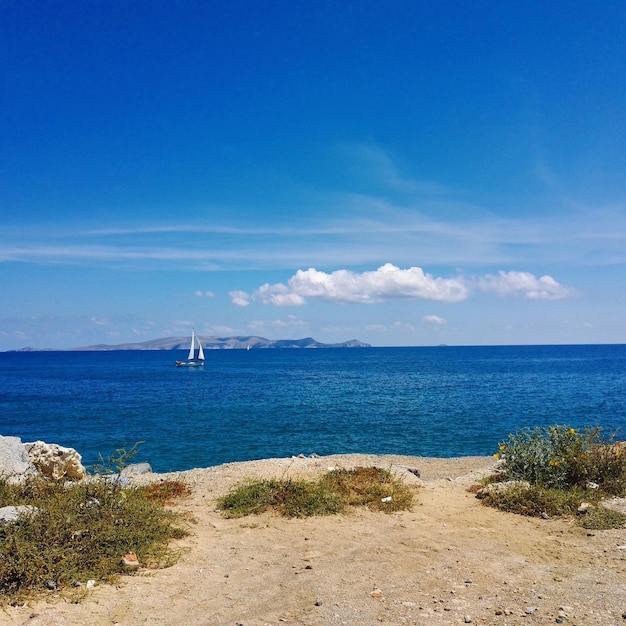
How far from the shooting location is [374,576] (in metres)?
8.12

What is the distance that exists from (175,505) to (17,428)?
32490 mm

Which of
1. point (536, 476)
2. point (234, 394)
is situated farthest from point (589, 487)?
point (234, 394)

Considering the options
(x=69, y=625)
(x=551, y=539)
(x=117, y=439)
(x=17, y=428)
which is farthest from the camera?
(x=17, y=428)

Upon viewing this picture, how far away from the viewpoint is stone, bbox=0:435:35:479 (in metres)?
11.7

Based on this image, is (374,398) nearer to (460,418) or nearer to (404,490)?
(460,418)

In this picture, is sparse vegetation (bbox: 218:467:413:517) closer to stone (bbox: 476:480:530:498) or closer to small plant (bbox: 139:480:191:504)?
small plant (bbox: 139:480:191:504)

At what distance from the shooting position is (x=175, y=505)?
39.3 feet

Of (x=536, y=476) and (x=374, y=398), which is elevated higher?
(x=536, y=476)

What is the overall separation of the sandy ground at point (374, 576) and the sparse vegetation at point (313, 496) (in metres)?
0.31

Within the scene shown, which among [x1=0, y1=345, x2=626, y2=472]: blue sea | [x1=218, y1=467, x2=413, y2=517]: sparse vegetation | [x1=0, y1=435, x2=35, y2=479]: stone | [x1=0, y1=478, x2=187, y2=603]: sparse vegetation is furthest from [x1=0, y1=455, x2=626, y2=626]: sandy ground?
[x1=0, y1=345, x2=626, y2=472]: blue sea

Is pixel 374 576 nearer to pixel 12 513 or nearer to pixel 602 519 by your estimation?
pixel 602 519

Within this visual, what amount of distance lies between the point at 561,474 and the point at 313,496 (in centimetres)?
626

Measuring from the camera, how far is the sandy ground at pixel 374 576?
6.71 metres

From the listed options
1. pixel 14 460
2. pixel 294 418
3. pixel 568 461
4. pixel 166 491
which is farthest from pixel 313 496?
pixel 294 418
